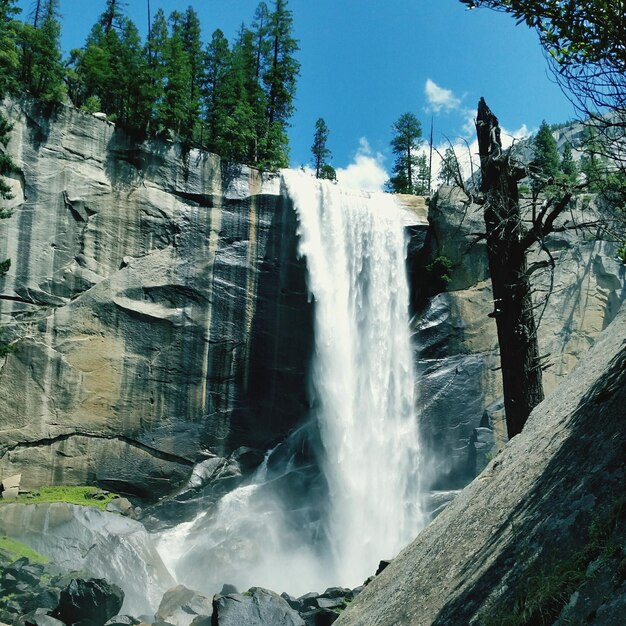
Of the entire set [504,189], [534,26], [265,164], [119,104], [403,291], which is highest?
[119,104]

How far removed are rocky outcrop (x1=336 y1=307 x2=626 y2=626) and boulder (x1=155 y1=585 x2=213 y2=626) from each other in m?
8.15

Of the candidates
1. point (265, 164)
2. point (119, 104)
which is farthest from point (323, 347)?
point (119, 104)

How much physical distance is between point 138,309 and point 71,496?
6.37 m

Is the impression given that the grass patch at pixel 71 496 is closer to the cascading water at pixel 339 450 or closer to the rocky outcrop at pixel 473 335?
the cascading water at pixel 339 450

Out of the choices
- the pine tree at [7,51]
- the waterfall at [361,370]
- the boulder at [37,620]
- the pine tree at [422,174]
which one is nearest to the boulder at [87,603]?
the boulder at [37,620]

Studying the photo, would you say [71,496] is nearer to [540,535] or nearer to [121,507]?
[121,507]

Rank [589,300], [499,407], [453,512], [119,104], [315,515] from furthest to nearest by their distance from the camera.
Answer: [119,104], [589,300], [499,407], [315,515], [453,512]

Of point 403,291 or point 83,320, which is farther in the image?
point 403,291

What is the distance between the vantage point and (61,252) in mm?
22469

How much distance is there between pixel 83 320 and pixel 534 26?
1937 cm

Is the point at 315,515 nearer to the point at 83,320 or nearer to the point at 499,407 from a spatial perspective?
the point at 499,407

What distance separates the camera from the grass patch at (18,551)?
16.7m

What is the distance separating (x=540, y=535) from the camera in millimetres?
4742

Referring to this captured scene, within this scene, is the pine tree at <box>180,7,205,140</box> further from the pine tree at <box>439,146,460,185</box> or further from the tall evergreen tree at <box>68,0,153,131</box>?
the pine tree at <box>439,146,460,185</box>
